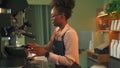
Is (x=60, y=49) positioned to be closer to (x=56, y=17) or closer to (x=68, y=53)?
(x=68, y=53)

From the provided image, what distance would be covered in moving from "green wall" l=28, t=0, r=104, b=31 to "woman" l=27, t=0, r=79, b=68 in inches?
173

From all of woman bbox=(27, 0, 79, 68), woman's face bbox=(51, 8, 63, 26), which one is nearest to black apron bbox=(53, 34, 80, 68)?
woman bbox=(27, 0, 79, 68)

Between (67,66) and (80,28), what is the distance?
4579 mm

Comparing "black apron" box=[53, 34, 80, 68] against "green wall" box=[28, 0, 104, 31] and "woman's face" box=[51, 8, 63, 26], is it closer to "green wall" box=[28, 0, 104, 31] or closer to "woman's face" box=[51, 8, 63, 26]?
"woman's face" box=[51, 8, 63, 26]

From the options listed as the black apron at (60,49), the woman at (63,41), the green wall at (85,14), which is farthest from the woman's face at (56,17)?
the green wall at (85,14)

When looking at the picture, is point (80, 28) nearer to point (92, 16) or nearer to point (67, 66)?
point (92, 16)

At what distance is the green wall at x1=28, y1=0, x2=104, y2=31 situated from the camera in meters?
6.45

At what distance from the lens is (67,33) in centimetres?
196

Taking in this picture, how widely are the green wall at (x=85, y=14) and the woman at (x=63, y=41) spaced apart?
173 inches

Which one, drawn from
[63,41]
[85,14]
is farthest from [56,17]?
[85,14]

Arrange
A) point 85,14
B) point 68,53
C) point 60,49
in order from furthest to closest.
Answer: point 85,14 < point 60,49 < point 68,53

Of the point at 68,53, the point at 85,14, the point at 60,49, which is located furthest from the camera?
the point at 85,14

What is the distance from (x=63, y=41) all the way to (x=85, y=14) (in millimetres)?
4566

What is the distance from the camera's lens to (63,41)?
1983 mm
